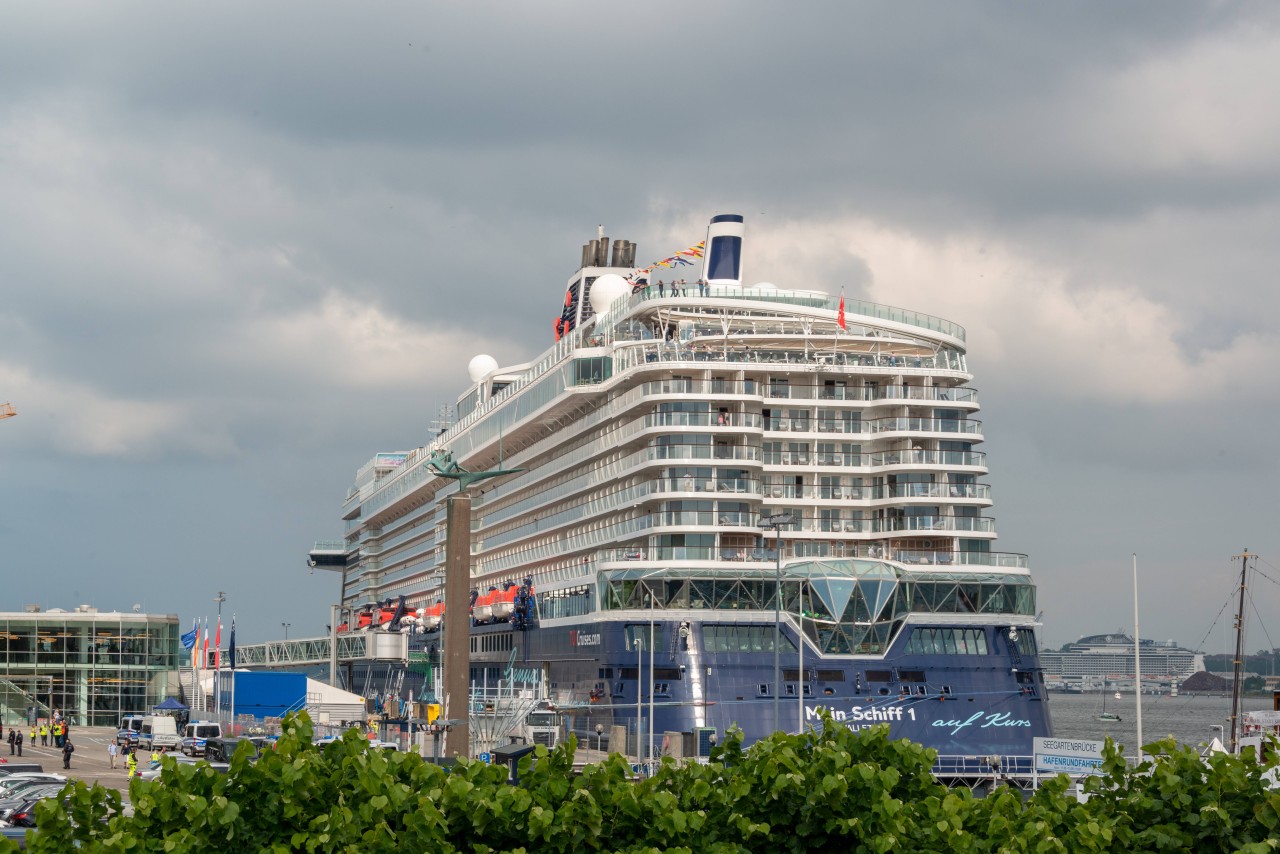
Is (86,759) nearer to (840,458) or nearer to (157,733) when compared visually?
(157,733)

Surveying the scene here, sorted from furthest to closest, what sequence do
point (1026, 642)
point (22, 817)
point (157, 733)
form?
1. point (157, 733)
2. point (1026, 642)
3. point (22, 817)

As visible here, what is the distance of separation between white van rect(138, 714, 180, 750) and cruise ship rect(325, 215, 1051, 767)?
50.7 feet

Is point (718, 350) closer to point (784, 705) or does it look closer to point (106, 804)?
point (784, 705)

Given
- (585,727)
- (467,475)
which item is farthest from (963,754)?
(467,475)

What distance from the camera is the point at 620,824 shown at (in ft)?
57.7

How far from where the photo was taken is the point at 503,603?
81.9 meters

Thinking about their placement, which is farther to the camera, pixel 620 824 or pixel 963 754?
pixel 963 754

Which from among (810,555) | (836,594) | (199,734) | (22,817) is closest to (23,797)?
(22,817)

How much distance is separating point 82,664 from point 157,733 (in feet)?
94.2

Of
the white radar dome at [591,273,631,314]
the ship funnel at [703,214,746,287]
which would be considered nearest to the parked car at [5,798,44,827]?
the ship funnel at [703,214,746,287]

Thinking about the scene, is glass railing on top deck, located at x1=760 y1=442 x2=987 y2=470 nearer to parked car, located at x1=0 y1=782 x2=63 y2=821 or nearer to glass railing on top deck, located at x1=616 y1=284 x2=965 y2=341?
glass railing on top deck, located at x1=616 y1=284 x2=965 y2=341

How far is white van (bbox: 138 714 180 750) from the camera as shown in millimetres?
76062

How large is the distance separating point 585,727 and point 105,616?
4885cm

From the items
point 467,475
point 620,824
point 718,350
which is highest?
point 718,350
